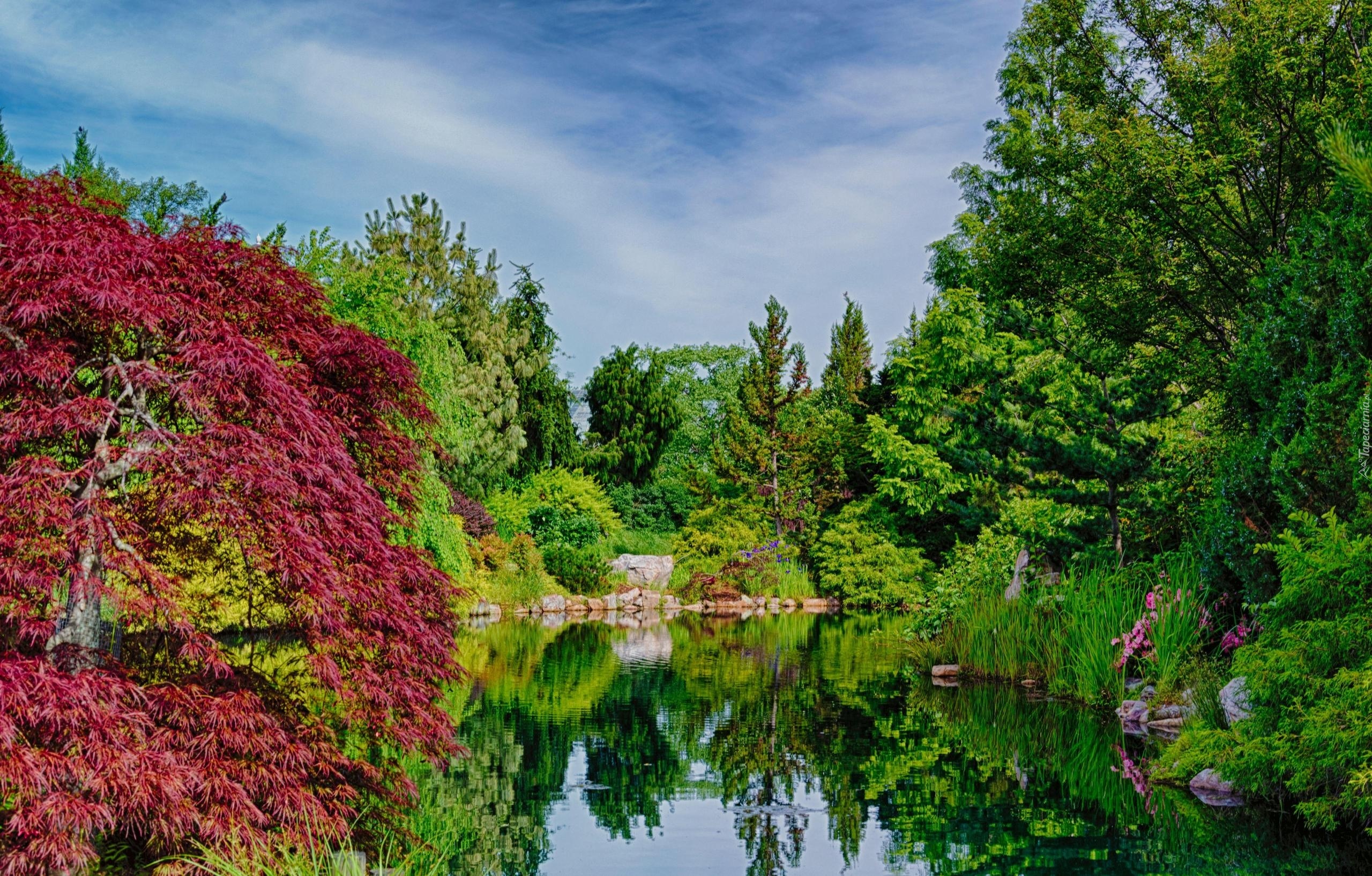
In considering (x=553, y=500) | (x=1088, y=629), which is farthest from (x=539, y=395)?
(x=1088, y=629)

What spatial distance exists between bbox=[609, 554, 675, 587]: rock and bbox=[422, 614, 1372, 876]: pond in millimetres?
12626

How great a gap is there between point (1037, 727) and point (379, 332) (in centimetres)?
1001

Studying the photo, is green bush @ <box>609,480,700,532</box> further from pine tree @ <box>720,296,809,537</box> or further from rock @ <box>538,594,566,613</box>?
rock @ <box>538,594,566,613</box>

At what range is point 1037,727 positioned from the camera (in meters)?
9.20

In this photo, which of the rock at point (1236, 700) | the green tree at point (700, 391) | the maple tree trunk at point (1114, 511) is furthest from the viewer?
the green tree at point (700, 391)

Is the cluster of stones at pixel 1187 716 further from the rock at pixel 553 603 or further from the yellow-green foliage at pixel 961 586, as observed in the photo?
the rock at pixel 553 603

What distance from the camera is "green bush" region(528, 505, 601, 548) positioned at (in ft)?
80.6

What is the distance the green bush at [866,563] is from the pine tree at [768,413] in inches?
70.0

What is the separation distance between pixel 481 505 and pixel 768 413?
8072 mm

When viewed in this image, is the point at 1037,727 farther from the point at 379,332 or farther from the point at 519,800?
the point at 379,332

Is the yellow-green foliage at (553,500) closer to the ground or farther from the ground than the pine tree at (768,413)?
closer to the ground

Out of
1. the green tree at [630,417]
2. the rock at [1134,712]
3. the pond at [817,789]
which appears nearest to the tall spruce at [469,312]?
the green tree at [630,417]

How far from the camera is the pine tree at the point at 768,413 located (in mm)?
26125

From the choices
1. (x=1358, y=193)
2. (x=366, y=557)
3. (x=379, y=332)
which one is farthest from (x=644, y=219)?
(x=366, y=557)
